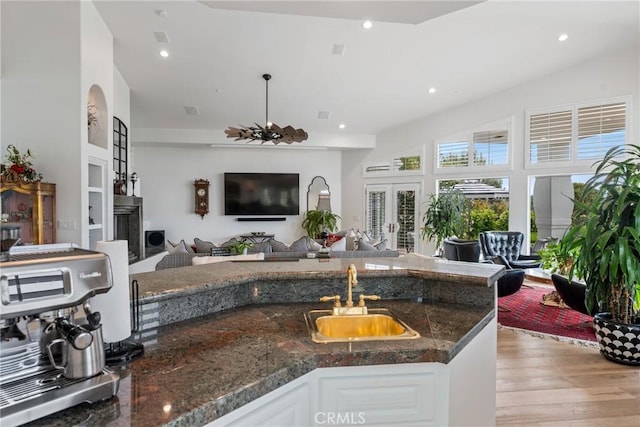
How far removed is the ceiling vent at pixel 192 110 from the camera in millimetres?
7500

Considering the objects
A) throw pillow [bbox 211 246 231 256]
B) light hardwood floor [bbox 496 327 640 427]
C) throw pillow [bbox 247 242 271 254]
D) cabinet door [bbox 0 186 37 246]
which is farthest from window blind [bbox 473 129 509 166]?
cabinet door [bbox 0 186 37 246]

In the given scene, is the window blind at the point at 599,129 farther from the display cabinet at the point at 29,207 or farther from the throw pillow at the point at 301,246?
the display cabinet at the point at 29,207

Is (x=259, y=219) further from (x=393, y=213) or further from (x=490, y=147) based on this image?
(x=490, y=147)

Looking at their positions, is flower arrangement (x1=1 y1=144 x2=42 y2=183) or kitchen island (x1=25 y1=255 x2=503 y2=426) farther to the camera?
flower arrangement (x1=1 y1=144 x2=42 y2=183)

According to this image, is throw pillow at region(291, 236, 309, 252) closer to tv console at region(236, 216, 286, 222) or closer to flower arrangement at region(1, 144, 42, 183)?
flower arrangement at region(1, 144, 42, 183)

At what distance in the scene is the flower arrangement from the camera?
11.4 feet

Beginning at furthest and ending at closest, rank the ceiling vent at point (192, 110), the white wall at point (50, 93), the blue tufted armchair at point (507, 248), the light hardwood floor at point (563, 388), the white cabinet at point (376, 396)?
the ceiling vent at point (192, 110) → the blue tufted armchair at point (507, 248) → the white wall at point (50, 93) → the light hardwood floor at point (563, 388) → the white cabinet at point (376, 396)

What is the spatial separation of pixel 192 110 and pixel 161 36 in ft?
9.55

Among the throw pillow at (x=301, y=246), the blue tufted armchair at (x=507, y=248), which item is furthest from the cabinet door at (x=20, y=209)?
the blue tufted armchair at (x=507, y=248)

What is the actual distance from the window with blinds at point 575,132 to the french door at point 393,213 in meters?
2.85

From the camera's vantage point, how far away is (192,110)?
7660 millimetres

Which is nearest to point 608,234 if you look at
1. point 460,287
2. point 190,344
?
point 460,287

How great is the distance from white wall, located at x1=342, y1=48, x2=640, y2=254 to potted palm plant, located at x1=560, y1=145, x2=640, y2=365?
409 cm

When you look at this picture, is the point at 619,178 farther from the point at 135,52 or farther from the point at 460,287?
the point at 135,52
